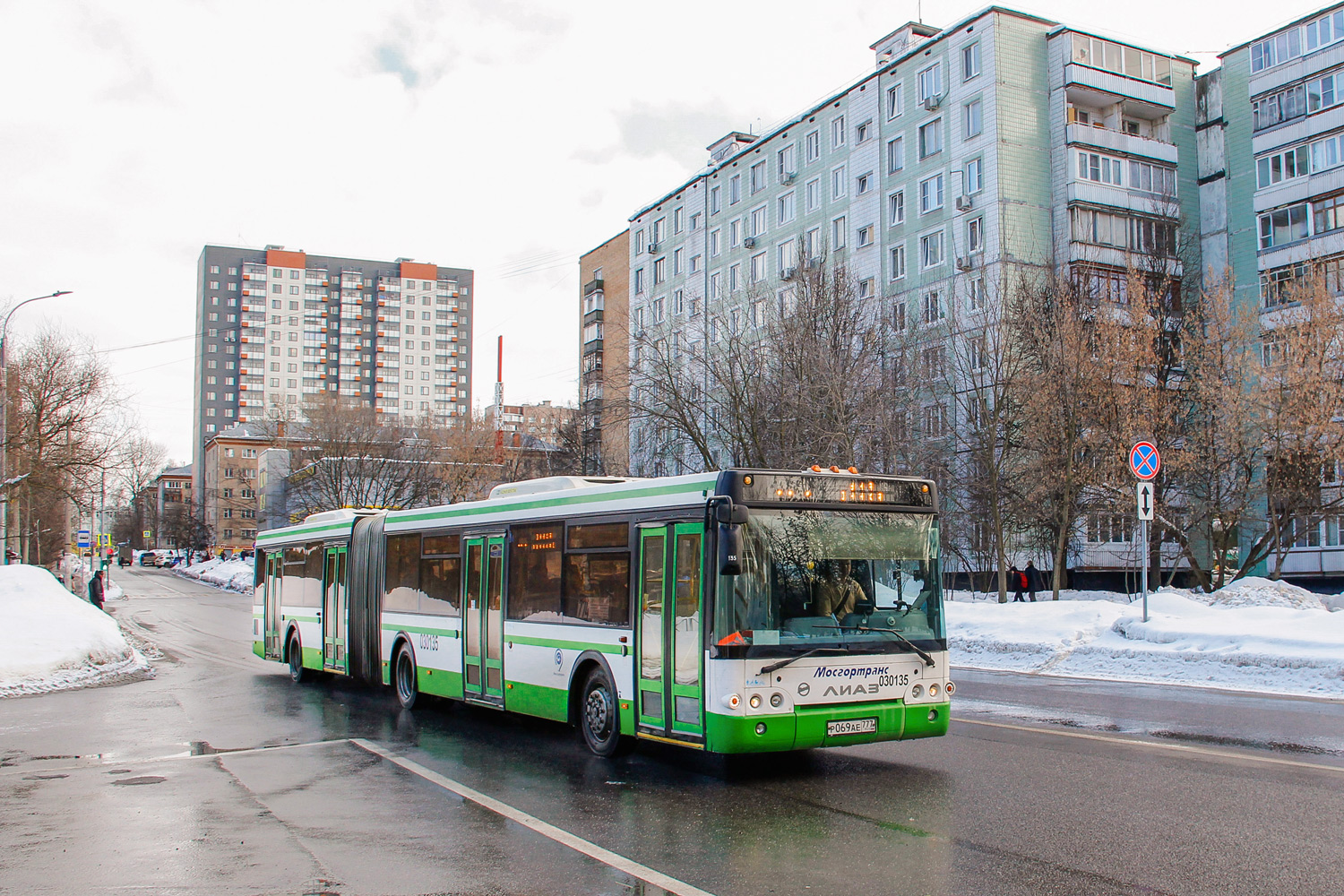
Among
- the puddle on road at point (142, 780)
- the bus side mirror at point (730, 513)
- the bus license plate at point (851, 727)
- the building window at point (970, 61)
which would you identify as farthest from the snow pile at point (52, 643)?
the building window at point (970, 61)

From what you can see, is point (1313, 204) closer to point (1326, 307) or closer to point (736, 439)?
point (1326, 307)

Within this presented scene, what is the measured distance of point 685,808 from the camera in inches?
319

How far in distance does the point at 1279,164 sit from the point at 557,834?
160 feet

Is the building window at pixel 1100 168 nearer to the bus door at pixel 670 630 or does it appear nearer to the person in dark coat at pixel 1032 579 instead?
the person in dark coat at pixel 1032 579

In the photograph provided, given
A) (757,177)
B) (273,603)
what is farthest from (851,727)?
(757,177)

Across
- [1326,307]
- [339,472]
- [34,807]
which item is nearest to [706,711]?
[34,807]

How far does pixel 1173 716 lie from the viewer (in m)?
12.3

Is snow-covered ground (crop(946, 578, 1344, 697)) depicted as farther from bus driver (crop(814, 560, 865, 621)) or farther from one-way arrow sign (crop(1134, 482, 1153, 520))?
bus driver (crop(814, 560, 865, 621))

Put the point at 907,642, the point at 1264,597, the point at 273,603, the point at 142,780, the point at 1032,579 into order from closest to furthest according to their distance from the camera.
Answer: the point at 907,642, the point at 142,780, the point at 273,603, the point at 1264,597, the point at 1032,579

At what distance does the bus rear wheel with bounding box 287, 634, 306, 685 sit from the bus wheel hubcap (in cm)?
945

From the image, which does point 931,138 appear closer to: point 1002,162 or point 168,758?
point 1002,162

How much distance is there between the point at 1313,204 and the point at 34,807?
160ft

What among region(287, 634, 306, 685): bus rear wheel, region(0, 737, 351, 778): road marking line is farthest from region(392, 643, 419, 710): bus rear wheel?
region(287, 634, 306, 685): bus rear wheel

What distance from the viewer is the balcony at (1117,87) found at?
46.8 m
